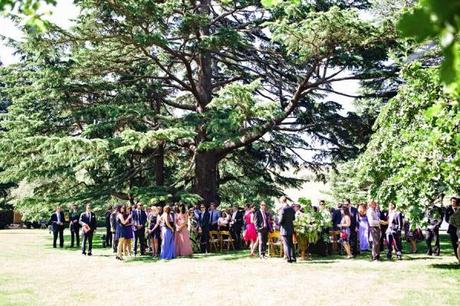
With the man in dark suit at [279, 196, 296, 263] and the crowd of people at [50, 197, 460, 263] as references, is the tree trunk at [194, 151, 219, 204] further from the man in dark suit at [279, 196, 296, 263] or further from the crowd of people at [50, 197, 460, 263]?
the man in dark suit at [279, 196, 296, 263]

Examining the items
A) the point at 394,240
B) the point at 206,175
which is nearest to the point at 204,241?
the point at 206,175

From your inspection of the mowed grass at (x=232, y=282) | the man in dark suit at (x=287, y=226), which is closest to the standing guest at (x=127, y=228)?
the mowed grass at (x=232, y=282)

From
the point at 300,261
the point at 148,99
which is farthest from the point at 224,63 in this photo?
the point at 300,261

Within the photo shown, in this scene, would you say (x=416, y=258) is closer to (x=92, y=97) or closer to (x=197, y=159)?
(x=197, y=159)

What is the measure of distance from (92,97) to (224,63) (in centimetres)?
614

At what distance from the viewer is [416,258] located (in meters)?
15.2

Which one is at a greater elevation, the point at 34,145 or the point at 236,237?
the point at 34,145

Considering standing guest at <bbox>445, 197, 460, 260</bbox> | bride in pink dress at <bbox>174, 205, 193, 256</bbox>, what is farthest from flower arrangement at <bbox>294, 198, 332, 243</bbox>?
bride in pink dress at <bbox>174, 205, 193, 256</bbox>

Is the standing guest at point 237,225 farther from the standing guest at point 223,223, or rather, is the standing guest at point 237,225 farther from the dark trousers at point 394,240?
the dark trousers at point 394,240

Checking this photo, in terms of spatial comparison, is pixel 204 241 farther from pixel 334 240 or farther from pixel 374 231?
pixel 374 231

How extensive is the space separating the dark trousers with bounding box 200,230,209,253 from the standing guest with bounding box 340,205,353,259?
16.6 ft

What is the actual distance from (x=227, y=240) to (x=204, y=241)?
86cm

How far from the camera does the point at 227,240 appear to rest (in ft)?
61.9

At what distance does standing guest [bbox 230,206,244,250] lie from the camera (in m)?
19.4
